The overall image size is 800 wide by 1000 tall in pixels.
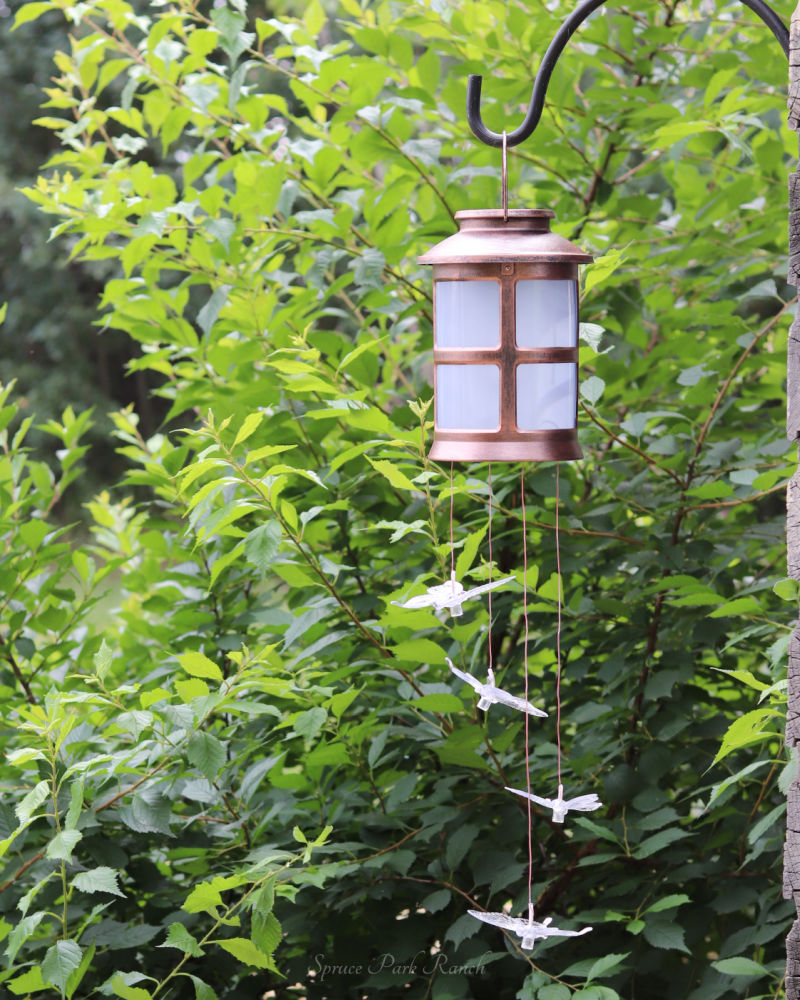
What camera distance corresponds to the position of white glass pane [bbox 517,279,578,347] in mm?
1418

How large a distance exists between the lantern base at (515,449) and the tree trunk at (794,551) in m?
0.29

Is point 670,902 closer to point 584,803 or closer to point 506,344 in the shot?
point 584,803

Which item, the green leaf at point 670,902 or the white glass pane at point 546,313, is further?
the green leaf at point 670,902

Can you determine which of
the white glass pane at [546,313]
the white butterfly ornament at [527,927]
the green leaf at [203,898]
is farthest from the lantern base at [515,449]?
the green leaf at [203,898]

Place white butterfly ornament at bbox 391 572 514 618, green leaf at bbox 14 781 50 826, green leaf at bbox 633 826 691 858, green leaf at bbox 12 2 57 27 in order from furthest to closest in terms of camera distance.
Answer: green leaf at bbox 12 2 57 27 → green leaf at bbox 633 826 691 858 → green leaf at bbox 14 781 50 826 → white butterfly ornament at bbox 391 572 514 618

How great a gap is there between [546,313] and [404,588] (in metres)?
0.60

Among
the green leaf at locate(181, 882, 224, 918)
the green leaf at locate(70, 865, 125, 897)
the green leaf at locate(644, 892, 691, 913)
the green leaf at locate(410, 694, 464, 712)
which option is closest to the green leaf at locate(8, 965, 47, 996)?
the green leaf at locate(70, 865, 125, 897)

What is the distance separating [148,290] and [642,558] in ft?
3.66

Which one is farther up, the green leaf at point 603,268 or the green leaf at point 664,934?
the green leaf at point 603,268

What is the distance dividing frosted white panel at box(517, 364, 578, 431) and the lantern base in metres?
0.02

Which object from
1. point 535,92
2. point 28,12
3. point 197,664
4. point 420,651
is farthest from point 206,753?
point 28,12

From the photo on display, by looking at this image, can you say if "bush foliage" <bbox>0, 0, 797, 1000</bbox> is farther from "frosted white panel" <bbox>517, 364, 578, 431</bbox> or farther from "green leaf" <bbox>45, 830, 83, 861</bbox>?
"frosted white panel" <bbox>517, 364, 578, 431</bbox>

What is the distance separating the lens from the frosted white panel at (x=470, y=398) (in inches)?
55.7

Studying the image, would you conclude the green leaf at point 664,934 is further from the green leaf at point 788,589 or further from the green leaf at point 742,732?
the green leaf at point 788,589
